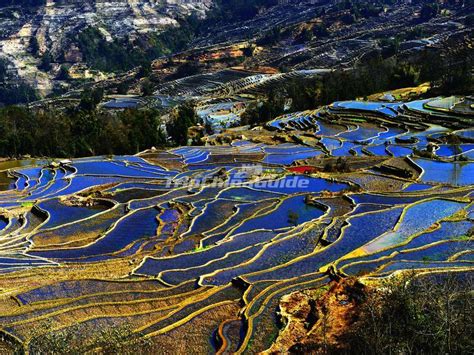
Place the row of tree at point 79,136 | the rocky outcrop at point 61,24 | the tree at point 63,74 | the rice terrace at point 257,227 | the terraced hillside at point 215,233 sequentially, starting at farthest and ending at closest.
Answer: the rocky outcrop at point 61,24, the tree at point 63,74, the row of tree at point 79,136, the terraced hillside at point 215,233, the rice terrace at point 257,227

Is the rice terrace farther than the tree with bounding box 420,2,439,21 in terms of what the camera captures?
No

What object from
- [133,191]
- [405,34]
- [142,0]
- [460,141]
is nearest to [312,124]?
[460,141]

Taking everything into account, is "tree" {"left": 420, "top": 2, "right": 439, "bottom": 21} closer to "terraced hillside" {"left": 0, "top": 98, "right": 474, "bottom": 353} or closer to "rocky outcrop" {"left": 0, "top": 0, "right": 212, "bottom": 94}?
"rocky outcrop" {"left": 0, "top": 0, "right": 212, "bottom": 94}

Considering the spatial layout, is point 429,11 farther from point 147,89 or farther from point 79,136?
point 79,136

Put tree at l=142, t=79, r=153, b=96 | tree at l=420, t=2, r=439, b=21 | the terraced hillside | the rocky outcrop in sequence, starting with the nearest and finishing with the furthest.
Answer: the terraced hillside, tree at l=142, t=79, r=153, b=96, tree at l=420, t=2, r=439, b=21, the rocky outcrop

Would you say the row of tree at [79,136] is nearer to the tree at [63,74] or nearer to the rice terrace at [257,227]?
the rice terrace at [257,227]

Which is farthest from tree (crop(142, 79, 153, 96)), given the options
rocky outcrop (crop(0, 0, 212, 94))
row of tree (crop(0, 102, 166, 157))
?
row of tree (crop(0, 102, 166, 157))

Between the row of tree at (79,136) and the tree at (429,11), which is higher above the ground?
the tree at (429,11)

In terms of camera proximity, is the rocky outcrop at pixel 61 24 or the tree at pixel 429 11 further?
the rocky outcrop at pixel 61 24

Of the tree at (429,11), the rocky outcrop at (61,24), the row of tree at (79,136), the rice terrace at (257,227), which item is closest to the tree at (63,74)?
the rocky outcrop at (61,24)
